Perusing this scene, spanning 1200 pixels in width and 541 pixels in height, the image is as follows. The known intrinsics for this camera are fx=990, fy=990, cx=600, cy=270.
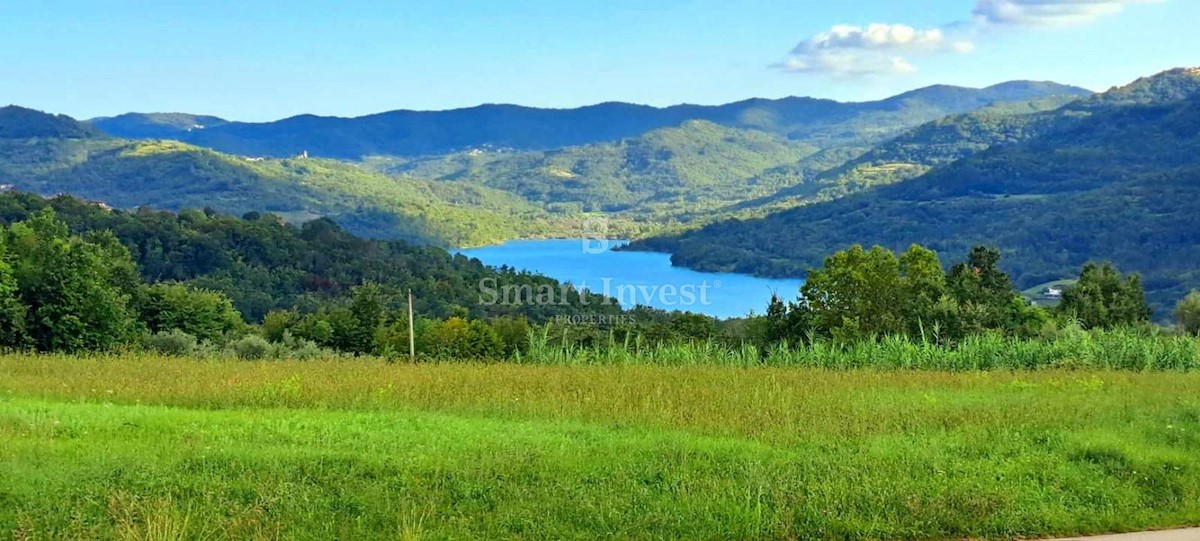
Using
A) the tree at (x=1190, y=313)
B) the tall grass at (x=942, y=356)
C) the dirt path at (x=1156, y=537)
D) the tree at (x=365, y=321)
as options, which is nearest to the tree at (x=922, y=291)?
the tall grass at (x=942, y=356)

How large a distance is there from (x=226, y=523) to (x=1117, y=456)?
6784mm

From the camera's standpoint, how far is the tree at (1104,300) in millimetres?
31766

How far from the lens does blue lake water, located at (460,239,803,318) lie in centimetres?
10043

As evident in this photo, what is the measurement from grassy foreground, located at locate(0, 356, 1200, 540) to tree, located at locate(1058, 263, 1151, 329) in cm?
2227

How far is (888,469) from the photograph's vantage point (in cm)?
764

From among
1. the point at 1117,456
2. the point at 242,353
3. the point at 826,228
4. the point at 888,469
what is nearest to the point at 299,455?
the point at 888,469

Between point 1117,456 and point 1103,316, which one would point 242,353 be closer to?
point 1117,456

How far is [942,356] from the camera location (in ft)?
55.7

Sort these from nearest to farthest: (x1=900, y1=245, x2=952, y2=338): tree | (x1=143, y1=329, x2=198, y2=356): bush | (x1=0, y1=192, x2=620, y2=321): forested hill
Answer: (x1=143, y1=329, x2=198, y2=356): bush → (x1=900, y1=245, x2=952, y2=338): tree → (x1=0, y1=192, x2=620, y2=321): forested hill

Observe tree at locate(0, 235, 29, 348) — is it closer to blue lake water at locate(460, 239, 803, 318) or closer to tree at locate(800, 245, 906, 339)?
tree at locate(800, 245, 906, 339)

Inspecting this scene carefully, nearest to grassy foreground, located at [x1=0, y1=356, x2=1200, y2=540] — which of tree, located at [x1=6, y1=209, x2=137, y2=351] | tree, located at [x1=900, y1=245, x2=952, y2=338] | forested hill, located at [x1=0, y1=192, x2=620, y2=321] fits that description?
tree, located at [x1=6, y1=209, x2=137, y2=351]

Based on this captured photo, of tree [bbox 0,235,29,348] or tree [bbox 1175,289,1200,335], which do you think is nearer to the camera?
tree [bbox 0,235,29,348]

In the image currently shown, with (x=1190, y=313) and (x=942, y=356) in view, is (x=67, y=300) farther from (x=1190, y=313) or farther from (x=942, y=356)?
(x=1190, y=313)

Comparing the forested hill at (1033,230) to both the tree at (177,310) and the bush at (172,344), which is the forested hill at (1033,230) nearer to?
the tree at (177,310)
